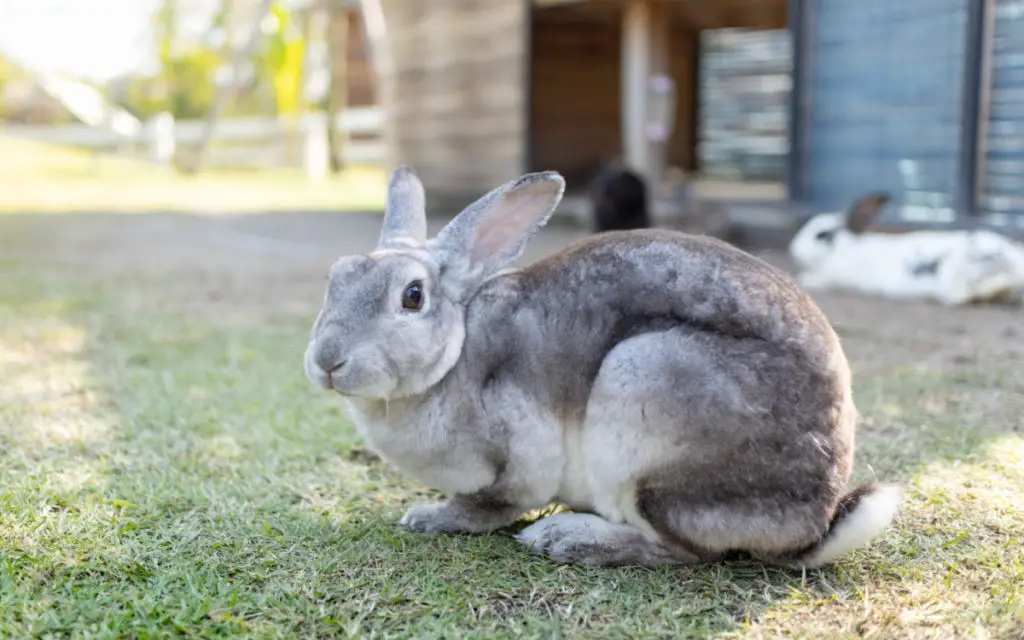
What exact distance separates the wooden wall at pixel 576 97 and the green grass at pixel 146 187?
2.35 m

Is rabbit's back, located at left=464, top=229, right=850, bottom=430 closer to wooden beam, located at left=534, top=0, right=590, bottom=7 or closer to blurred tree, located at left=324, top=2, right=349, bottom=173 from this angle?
wooden beam, located at left=534, top=0, right=590, bottom=7

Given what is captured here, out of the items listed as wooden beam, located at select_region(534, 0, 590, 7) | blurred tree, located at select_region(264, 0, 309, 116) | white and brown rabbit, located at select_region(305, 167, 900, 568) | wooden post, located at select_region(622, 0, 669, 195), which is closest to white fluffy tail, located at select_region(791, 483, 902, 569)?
white and brown rabbit, located at select_region(305, 167, 900, 568)

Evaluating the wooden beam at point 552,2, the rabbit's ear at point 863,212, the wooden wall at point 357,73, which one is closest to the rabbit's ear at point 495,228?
the rabbit's ear at point 863,212

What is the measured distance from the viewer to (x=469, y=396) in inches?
85.5

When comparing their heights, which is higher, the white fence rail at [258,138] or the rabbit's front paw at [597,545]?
the white fence rail at [258,138]

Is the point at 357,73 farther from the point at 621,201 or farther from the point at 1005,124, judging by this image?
the point at 1005,124

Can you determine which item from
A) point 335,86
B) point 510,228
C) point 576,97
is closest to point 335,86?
point 335,86

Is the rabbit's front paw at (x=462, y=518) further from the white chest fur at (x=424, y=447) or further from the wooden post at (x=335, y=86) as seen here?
the wooden post at (x=335, y=86)

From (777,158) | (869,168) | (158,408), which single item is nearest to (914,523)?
(158,408)

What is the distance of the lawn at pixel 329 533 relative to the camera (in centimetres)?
185

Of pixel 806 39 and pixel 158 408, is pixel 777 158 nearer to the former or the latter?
pixel 806 39

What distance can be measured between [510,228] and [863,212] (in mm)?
4470

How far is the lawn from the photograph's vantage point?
1.85 meters

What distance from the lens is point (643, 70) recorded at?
8.03 meters
